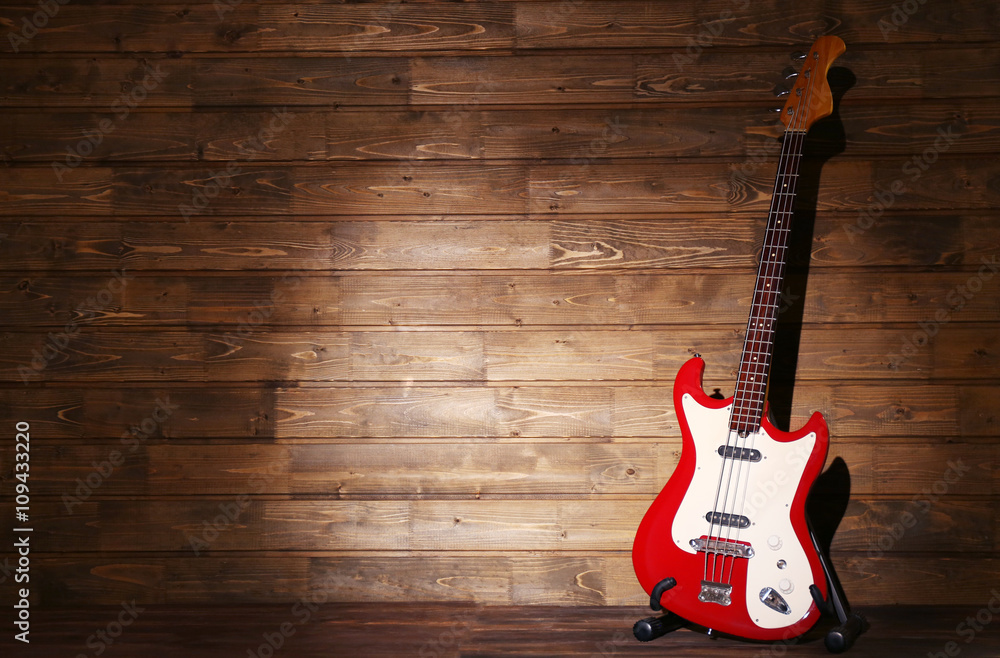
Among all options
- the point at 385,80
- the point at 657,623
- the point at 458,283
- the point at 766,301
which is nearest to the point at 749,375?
the point at 766,301

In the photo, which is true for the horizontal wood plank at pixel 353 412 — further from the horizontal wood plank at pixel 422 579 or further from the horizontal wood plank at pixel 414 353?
the horizontal wood plank at pixel 422 579

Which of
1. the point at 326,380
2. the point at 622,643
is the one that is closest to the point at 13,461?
the point at 326,380

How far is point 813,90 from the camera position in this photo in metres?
1.57

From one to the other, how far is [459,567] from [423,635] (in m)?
0.21

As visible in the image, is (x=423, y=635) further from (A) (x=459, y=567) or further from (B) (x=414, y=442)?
(B) (x=414, y=442)

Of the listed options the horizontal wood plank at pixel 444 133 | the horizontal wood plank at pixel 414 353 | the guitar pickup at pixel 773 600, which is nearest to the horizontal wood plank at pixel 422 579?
the guitar pickup at pixel 773 600

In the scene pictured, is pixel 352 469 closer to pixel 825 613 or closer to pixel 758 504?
pixel 758 504

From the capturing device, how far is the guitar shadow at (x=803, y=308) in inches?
67.6

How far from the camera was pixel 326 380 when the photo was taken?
1755 mm

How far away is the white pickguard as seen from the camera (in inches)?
56.2

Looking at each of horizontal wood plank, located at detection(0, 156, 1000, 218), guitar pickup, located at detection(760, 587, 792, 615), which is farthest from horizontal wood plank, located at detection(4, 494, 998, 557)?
horizontal wood plank, located at detection(0, 156, 1000, 218)

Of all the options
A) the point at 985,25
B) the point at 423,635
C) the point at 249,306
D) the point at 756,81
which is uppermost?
the point at 985,25

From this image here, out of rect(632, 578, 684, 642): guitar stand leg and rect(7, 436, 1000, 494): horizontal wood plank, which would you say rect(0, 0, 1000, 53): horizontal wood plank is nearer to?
rect(7, 436, 1000, 494): horizontal wood plank

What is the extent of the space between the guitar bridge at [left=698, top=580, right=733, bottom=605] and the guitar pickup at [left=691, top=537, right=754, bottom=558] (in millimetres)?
71
